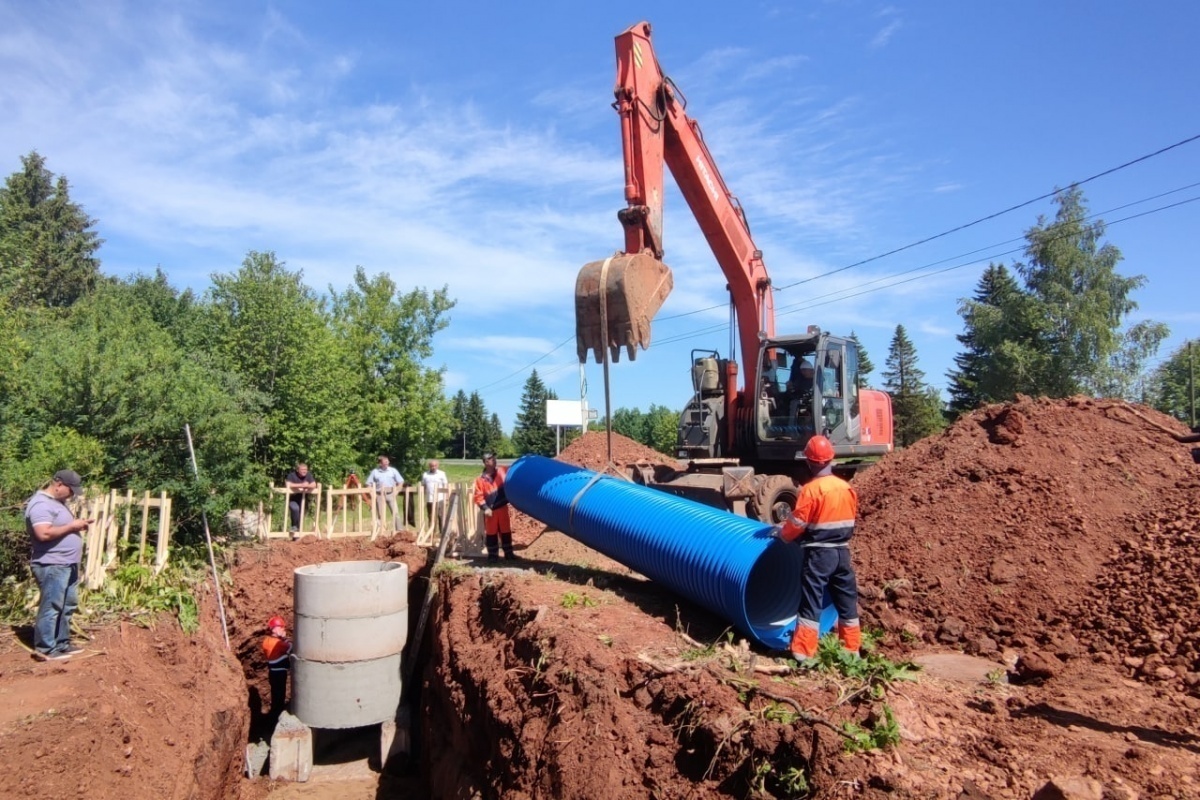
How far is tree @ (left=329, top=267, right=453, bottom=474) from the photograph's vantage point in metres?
25.7

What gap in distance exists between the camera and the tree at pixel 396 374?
2573 cm

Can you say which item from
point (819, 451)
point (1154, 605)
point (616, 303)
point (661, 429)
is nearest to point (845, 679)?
point (819, 451)

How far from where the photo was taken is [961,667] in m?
5.99

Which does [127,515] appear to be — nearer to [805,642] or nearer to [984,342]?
[805,642]

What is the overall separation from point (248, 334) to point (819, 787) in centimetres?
1779

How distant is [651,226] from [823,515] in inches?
166

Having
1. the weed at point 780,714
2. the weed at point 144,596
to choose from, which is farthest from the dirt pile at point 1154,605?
the weed at point 144,596

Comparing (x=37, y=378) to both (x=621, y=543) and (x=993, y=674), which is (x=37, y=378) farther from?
(x=993, y=674)

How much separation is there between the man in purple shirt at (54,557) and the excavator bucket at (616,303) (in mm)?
4939

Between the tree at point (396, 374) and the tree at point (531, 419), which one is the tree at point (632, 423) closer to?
the tree at point (531, 419)

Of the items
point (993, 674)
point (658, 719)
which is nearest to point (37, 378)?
point (658, 719)

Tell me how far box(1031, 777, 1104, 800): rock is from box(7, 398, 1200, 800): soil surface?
0.06 feet

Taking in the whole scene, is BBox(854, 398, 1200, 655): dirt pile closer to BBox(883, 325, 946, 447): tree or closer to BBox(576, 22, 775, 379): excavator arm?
BBox(576, 22, 775, 379): excavator arm

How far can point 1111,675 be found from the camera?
222 inches
